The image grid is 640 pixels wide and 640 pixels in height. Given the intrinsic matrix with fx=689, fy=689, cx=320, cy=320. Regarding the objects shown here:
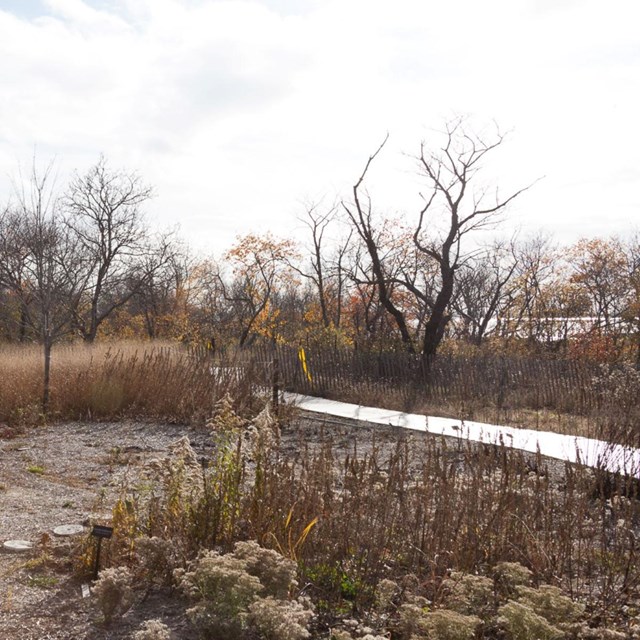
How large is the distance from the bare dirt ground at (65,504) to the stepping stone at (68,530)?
35 millimetres

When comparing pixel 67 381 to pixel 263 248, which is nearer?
pixel 67 381

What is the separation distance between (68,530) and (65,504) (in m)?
→ 0.91

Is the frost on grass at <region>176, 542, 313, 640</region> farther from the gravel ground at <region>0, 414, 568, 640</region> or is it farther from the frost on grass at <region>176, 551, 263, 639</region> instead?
the gravel ground at <region>0, 414, 568, 640</region>

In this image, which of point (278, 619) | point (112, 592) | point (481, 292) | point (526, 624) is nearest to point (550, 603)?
point (526, 624)

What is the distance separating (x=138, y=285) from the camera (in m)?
31.7

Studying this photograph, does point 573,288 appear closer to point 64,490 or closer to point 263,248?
point 263,248

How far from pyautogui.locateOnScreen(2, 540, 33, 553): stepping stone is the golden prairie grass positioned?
533cm

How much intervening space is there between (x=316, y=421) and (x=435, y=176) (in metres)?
11.5

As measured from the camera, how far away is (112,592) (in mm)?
2924

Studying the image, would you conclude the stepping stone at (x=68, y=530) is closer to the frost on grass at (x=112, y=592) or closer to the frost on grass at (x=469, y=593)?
the frost on grass at (x=112, y=592)

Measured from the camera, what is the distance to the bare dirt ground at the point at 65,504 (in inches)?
118

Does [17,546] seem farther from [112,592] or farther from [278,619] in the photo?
[278,619]

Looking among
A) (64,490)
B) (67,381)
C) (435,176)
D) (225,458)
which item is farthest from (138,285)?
(225,458)

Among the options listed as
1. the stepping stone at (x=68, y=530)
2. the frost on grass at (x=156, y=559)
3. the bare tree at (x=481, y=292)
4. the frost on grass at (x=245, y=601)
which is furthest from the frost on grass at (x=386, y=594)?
the bare tree at (x=481, y=292)
